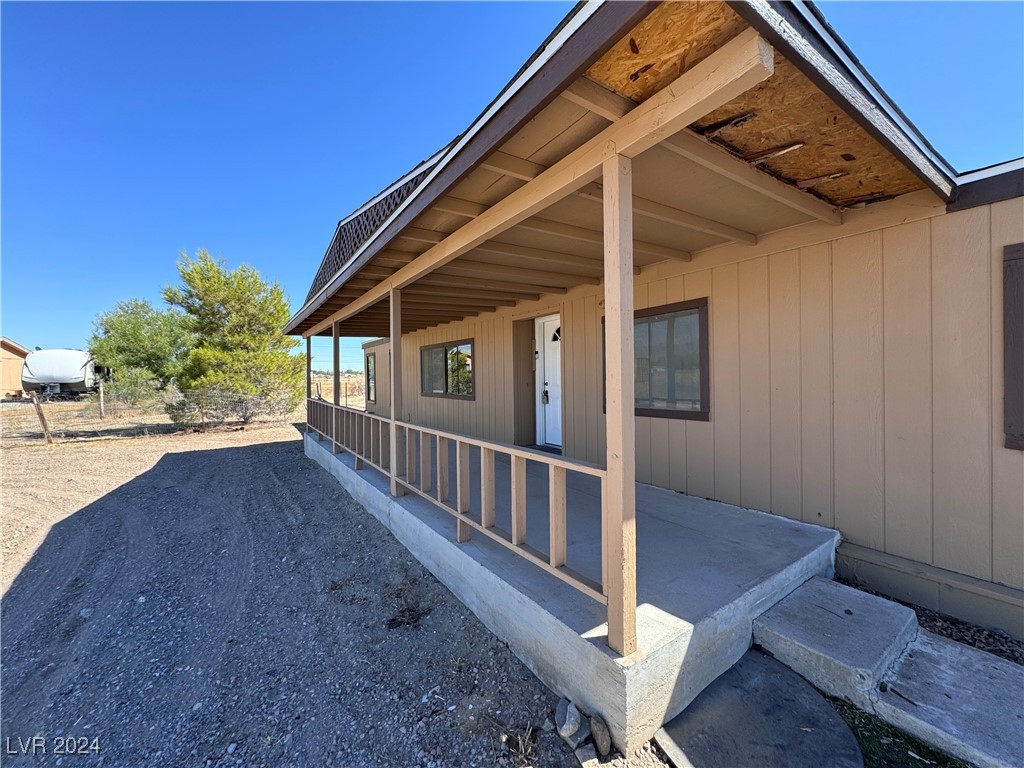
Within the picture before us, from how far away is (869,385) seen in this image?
105 inches

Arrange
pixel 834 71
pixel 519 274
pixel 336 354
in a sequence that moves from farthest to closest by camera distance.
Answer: pixel 336 354
pixel 519 274
pixel 834 71

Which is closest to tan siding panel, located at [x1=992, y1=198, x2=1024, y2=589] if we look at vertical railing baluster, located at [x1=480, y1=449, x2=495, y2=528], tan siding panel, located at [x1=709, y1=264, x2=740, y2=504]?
tan siding panel, located at [x1=709, y1=264, x2=740, y2=504]

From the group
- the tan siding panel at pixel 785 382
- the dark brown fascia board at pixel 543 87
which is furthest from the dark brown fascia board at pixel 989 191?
the dark brown fascia board at pixel 543 87

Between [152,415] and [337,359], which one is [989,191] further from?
[152,415]

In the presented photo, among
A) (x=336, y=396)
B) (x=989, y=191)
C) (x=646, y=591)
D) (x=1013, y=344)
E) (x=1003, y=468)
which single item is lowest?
(x=646, y=591)

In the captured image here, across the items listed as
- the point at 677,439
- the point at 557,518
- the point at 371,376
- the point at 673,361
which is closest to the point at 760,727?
the point at 557,518

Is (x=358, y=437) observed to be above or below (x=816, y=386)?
below

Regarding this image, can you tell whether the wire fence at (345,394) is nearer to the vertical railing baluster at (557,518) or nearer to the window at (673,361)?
the window at (673,361)

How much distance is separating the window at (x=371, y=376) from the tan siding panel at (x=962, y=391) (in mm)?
10804

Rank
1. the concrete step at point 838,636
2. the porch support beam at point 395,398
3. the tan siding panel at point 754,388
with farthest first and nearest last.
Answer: the porch support beam at point 395,398, the tan siding panel at point 754,388, the concrete step at point 838,636

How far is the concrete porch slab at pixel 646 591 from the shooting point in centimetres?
167

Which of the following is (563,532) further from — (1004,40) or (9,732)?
(1004,40)

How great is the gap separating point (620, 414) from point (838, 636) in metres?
1.61

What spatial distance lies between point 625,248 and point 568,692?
1964 mm
